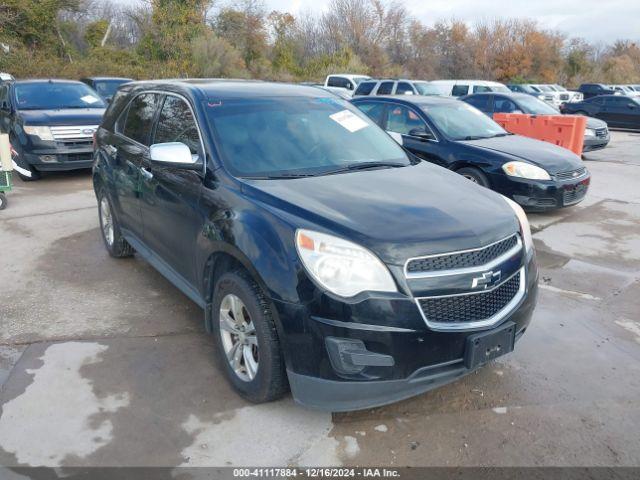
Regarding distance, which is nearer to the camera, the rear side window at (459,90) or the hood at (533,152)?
the hood at (533,152)

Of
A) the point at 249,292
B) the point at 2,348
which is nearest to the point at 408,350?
the point at 249,292

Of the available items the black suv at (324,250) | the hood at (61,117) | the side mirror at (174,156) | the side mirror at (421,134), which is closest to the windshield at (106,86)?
the hood at (61,117)

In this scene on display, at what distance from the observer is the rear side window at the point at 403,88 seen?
18.4 metres

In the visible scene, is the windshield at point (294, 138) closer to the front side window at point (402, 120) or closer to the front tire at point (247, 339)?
the front tire at point (247, 339)

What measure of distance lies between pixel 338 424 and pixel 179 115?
247 centimetres

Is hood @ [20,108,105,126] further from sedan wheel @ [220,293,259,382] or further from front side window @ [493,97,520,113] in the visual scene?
front side window @ [493,97,520,113]

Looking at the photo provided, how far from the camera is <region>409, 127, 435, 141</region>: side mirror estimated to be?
807 cm

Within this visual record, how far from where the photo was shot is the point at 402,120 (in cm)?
852

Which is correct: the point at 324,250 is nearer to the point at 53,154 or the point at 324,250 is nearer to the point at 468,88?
the point at 53,154

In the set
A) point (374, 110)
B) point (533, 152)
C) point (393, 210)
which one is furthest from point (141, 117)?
point (533, 152)

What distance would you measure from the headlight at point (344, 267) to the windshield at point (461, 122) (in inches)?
219

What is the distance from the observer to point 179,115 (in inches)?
164

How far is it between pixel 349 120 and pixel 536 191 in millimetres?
3881

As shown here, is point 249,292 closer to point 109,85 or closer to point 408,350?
point 408,350
